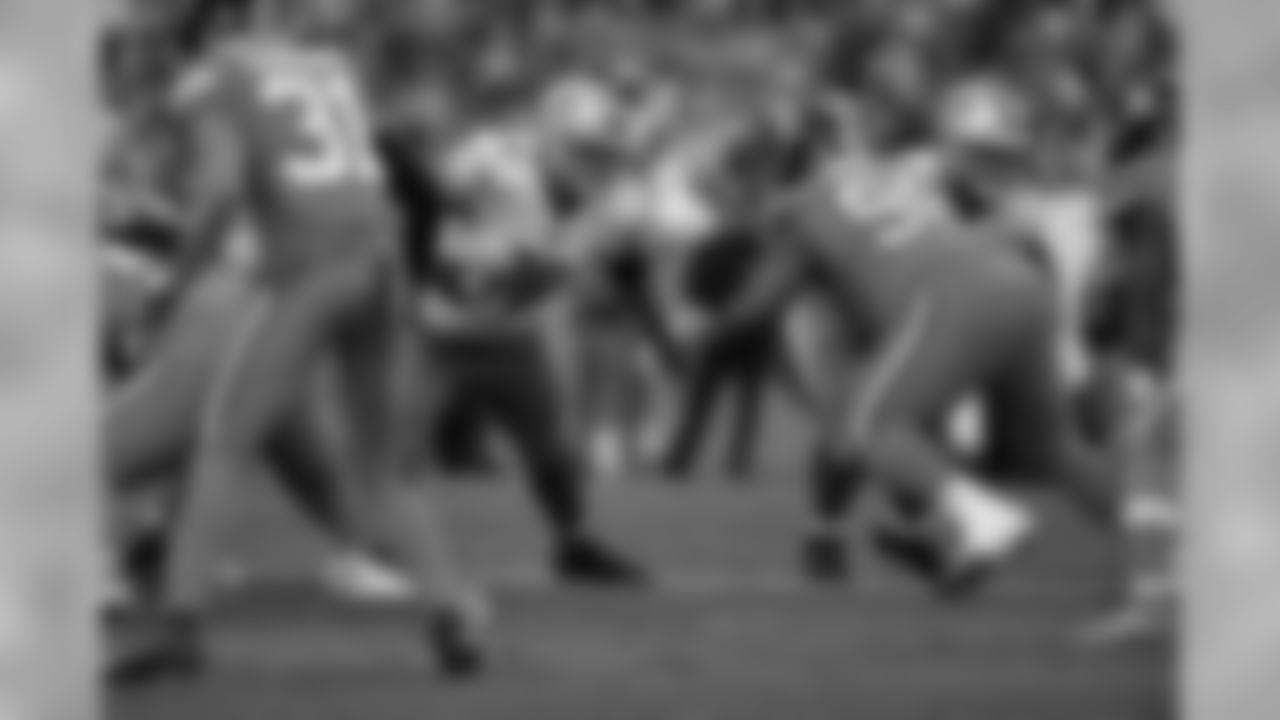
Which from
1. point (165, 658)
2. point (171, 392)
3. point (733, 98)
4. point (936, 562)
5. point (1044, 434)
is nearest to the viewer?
point (165, 658)

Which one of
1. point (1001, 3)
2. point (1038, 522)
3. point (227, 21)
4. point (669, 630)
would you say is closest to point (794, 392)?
point (1038, 522)

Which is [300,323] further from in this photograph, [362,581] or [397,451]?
[362,581]

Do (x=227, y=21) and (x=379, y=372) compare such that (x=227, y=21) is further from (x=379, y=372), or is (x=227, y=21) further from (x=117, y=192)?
(x=117, y=192)

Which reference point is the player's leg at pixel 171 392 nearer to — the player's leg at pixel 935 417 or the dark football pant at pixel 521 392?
the dark football pant at pixel 521 392

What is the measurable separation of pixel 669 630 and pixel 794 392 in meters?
3.92

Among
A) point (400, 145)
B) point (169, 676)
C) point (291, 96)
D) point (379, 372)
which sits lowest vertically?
point (169, 676)

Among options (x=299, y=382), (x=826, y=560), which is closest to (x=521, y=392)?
(x=826, y=560)

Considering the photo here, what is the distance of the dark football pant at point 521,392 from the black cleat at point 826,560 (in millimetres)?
571

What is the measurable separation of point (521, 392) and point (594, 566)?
496mm

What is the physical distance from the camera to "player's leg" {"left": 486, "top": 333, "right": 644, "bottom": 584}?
707cm

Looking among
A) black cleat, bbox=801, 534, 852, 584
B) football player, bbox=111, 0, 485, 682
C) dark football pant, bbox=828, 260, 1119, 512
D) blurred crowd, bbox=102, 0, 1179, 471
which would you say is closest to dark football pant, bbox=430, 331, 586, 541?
blurred crowd, bbox=102, 0, 1179, 471

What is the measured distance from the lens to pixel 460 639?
5414 mm

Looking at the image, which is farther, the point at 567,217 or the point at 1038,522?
the point at 567,217

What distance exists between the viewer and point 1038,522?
8094 mm
